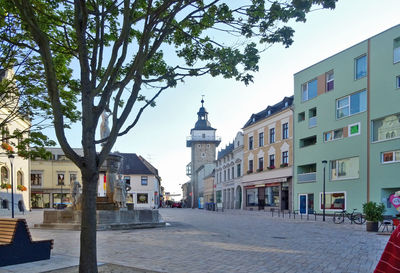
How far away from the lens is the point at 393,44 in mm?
25922

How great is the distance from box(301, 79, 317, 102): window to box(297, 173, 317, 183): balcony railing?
7680mm

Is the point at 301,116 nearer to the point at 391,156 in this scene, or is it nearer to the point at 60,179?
the point at 391,156

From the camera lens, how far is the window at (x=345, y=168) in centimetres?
2894

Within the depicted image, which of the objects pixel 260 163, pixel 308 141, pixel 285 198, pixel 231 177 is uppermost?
pixel 308 141

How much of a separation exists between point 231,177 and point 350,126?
29098mm

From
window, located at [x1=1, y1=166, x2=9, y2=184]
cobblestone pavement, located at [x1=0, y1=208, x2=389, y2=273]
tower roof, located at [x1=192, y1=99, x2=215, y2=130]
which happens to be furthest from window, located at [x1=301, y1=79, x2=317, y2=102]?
tower roof, located at [x1=192, y1=99, x2=215, y2=130]

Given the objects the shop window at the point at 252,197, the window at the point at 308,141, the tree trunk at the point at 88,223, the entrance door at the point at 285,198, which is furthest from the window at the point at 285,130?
the tree trunk at the point at 88,223

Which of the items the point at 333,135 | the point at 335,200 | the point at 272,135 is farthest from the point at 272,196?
the point at 333,135

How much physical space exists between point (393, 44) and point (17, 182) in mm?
39969

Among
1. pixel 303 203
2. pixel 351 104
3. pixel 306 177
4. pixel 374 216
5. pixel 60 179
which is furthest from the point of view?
pixel 60 179

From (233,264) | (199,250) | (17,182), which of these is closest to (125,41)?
(233,264)

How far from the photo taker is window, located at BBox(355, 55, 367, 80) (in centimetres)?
2873

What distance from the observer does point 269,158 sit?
4291 cm

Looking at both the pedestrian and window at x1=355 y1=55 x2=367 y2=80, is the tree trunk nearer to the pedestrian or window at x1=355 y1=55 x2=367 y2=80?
the pedestrian
